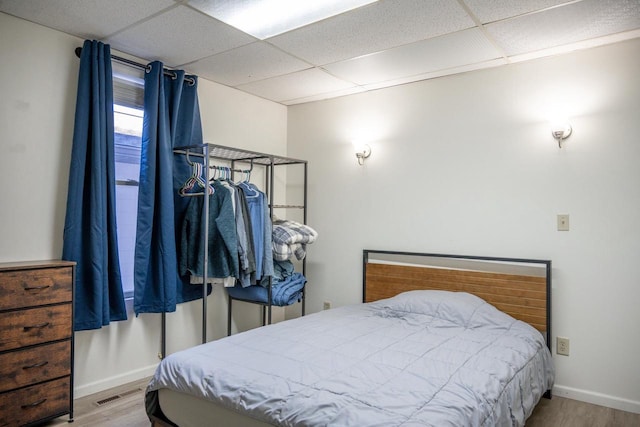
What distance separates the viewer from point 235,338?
8.02 feet

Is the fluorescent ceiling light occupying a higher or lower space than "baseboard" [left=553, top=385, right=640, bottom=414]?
higher

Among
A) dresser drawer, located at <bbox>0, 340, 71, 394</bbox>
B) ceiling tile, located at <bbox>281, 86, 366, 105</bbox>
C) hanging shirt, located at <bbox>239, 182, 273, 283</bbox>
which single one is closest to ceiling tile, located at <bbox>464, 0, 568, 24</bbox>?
ceiling tile, located at <bbox>281, 86, 366, 105</bbox>

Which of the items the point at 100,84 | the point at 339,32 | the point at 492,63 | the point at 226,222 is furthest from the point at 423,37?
the point at 100,84

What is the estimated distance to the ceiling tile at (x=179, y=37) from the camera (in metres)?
2.47

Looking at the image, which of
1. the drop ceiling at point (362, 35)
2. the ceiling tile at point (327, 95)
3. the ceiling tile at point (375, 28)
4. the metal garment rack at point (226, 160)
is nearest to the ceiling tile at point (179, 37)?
the drop ceiling at point (362, 35)

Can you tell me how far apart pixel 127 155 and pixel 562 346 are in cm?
330

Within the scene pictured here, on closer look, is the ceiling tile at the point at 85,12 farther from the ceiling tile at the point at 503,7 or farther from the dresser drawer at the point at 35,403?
the dresser drawer at the point at 35,403

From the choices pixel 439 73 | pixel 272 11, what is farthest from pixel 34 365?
pixel 439 73

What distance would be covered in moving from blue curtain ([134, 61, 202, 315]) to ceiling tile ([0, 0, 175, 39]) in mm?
565

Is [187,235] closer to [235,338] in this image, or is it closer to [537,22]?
[235,338]

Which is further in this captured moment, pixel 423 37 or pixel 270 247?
pixel 270 247

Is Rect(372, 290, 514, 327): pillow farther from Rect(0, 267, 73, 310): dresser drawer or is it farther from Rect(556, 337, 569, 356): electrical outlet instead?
Rect(0, 267, 73, 310): dresser drawer

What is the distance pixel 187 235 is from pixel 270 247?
637 mm

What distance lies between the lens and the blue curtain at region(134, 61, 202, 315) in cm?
303
